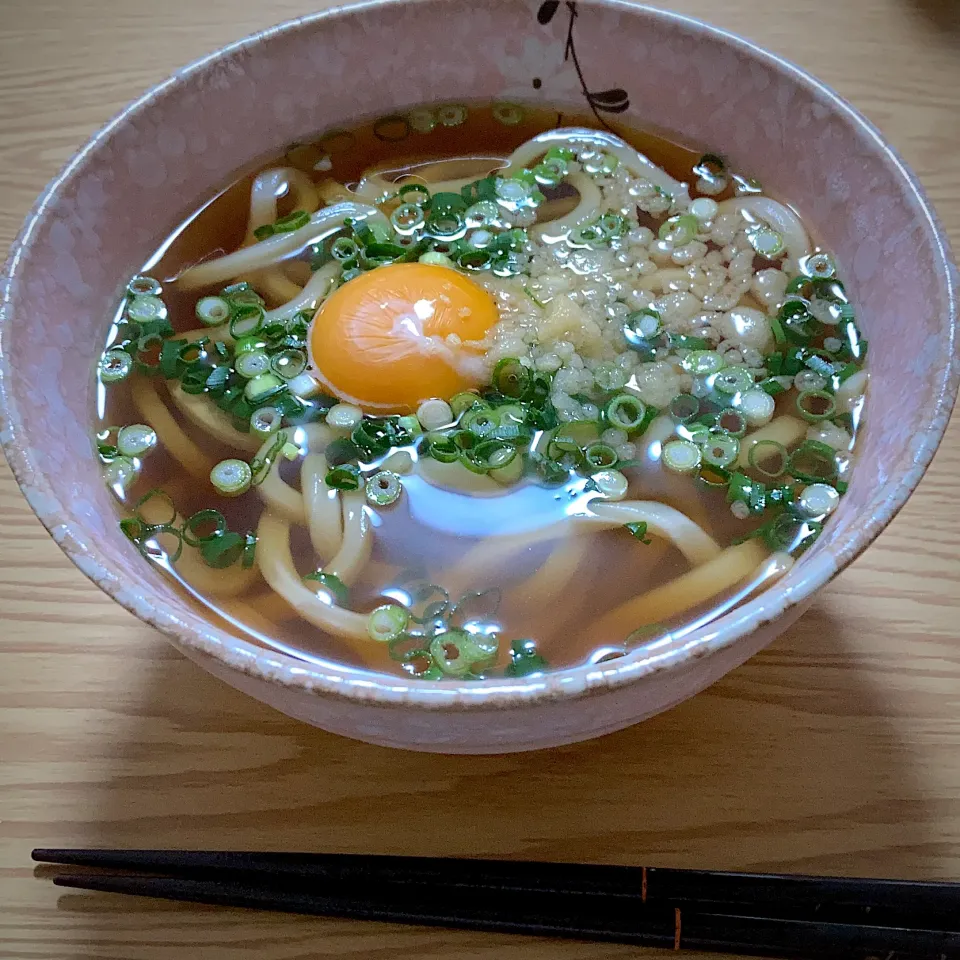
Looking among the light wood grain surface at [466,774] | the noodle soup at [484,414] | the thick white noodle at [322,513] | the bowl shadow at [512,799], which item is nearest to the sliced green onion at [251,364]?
the noodle soup at [484,414]

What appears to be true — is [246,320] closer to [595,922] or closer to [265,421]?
[265,421]

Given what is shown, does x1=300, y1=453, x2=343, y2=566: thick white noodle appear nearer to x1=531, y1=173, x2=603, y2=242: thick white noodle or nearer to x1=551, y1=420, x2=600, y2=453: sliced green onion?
A: x1=551, y1=420, x2=600, y2=453: sliced green onion

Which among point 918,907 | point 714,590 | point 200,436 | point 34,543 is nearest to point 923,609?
point 714,590

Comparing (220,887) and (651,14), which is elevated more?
(651,14)

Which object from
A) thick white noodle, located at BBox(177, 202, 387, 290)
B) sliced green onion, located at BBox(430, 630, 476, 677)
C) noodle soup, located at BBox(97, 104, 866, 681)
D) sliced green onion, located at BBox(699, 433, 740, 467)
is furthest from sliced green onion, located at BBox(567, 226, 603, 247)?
sliced green onion, located at BBox(430, 630, 476, 677)

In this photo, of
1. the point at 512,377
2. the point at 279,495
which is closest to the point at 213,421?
the point at 279,495

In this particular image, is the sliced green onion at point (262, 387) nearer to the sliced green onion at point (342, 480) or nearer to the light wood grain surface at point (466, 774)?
the sliced green onion at point (342, 480)

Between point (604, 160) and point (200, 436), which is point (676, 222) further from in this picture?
point (200, 436)
